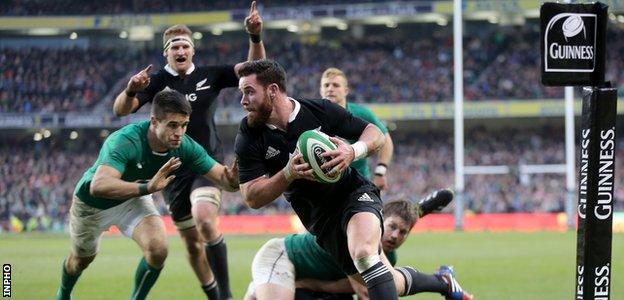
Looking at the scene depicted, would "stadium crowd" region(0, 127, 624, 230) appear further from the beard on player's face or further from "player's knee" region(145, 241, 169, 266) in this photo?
the beard on player's face

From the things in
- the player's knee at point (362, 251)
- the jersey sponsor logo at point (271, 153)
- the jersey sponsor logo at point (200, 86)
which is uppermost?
the jersey sponsor logo at point (200, 86)

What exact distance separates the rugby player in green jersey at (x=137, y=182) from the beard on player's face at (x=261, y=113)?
1330 mm

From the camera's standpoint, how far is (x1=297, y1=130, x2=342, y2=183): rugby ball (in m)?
5.77

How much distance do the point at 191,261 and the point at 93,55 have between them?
899 inches

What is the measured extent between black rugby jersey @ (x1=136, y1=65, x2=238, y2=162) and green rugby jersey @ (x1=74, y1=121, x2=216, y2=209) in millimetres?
894

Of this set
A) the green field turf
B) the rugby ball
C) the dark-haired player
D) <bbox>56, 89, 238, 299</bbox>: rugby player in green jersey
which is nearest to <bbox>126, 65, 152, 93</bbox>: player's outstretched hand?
<bbox>56, 89, 238, 299</bbox>: rugby player in green jersey

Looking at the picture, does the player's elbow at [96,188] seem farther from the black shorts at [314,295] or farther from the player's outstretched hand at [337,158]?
the player's outstretched hand at [337,158]

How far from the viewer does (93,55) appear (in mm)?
30641

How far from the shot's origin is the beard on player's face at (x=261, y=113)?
616 cm

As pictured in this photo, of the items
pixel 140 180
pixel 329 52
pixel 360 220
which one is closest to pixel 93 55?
pixel 329 52

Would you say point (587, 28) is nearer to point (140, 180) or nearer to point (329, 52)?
point (140, 180)

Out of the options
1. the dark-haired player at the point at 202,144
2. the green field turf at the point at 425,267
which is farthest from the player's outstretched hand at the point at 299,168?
the green field turf at the point at 425,267

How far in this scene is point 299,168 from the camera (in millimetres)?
5789

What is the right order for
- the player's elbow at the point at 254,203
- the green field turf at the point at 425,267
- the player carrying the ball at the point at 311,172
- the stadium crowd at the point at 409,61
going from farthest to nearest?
the stadium crowd at the point at 409,61, the green field turf at the point at 425,267, the player's elbow at the point at 254,203, the player carrying the ball at the point at 311,172
